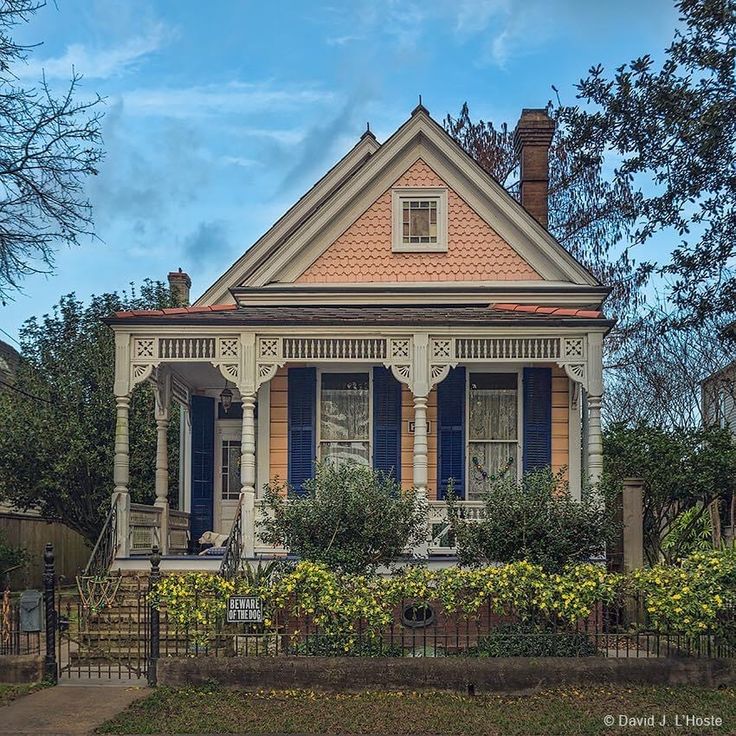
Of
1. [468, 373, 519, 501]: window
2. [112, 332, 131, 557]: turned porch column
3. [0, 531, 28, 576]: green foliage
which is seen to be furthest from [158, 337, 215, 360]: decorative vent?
[0, 531, 28, 576]: green foliage

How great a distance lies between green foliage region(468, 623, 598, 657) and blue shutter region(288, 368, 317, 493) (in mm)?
6287

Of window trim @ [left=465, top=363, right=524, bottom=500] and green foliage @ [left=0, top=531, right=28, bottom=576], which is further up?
window trim @ [left=465, top=363, right=524, bottom=500]

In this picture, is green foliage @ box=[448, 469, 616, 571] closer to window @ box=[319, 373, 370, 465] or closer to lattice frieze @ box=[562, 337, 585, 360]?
lattice frieze @ box=[562, 337, 585, 360]

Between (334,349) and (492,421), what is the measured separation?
10.7 ft

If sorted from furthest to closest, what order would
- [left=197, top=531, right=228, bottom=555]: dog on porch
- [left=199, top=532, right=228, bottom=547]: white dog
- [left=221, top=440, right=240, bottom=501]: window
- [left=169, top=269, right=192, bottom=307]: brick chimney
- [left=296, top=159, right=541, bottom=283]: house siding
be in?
[left=169, top=269, right=192, bottom=307]: brick chimney, [left=221, top=440, right=240, bottom=501]: window, [left=296, top=159, right=541, bottom=283]: house siding, [left=199, top=532, right=228, bottom=547]: white dog, [left=197, top=531, right=228, bottom=555]: dog on porch

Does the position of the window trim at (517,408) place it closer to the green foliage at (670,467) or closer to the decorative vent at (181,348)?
the green foliage at (670,467)

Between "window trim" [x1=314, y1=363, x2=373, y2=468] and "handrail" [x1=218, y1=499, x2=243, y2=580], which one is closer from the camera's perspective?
"handrail" [x1=218, y1=499, x2=243, y2=580]

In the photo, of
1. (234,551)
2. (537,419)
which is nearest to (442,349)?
(537,419)

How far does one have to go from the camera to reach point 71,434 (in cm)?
2405

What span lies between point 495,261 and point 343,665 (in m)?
9.36

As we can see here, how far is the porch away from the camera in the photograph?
53.5ft

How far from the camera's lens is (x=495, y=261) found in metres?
18.8

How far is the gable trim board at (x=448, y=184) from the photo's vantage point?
61.1ft

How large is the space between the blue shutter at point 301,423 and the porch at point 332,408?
0.02 meters
